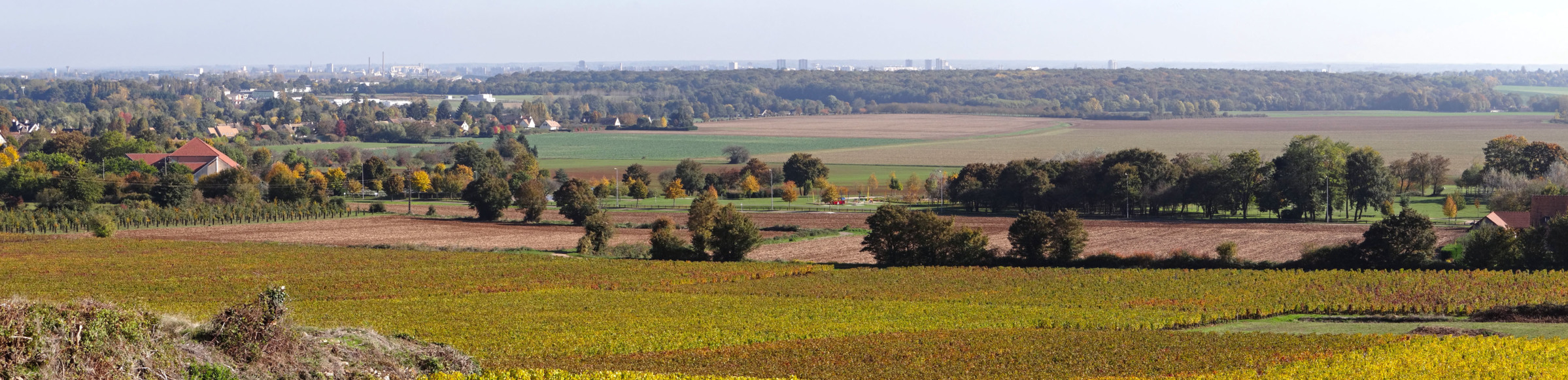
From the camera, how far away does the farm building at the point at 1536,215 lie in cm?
5225

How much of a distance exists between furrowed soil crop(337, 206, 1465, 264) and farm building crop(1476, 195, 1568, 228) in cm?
167

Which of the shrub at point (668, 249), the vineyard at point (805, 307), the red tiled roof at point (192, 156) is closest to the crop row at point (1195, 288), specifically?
the vineyard at point (805, 307)

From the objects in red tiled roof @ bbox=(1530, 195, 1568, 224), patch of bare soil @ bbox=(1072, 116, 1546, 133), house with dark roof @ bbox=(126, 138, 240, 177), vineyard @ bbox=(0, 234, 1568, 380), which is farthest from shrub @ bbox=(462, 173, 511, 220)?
patch of bare soil @ bbox=(1072, 116, 1546, 133)

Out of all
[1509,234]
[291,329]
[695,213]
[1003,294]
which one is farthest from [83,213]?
[1509,234]

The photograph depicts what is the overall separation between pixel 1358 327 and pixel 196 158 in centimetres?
8545

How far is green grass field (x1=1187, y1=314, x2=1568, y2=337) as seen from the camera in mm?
27750

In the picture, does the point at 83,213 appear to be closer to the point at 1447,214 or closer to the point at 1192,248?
the point at 1192,248

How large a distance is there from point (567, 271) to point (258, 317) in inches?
1053

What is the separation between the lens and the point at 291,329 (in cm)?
1806

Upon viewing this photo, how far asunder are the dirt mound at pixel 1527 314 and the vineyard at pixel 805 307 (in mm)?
864

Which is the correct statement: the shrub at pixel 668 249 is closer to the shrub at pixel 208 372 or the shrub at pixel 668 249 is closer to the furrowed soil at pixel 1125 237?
the furrowed soil at pixel 1125 237

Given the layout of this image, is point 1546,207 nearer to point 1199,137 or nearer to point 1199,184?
point 1199,184

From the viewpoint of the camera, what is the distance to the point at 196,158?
92.6m

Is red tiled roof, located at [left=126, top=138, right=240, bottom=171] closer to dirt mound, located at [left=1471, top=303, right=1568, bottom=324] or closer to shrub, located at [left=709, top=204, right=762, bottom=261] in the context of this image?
shrub, located at [left=709, top=204, right=762, bottom=261]
